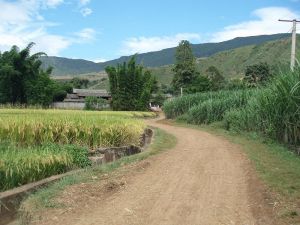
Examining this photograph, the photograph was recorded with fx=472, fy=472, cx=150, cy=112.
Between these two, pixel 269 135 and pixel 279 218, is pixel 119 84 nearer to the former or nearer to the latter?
pixel 269 135

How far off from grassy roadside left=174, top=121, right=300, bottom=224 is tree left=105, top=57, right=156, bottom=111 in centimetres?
3342

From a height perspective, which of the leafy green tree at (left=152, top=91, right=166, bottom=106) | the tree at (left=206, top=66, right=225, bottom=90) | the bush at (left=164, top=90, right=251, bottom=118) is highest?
the tree at (left=206, top=66, right=225, bottom=90)

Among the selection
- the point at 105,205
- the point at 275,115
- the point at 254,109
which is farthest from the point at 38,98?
the point at 105,205

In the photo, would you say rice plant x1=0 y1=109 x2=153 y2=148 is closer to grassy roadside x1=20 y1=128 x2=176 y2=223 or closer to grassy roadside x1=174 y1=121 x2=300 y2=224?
grassy roadside x1=20 y1=128 x2=176 y2=223

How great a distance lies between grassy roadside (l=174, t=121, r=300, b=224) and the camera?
7.33m

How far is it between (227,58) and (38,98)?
66011 mm

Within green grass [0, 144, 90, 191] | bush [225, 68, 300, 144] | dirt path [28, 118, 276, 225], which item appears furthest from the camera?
bush [225, 68, 300, 144]

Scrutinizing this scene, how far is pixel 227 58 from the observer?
106 m

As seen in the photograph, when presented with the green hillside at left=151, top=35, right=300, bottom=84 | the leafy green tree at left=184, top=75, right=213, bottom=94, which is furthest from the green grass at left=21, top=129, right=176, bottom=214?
the green hillside at left=151, top=35, right=300, bottom=84

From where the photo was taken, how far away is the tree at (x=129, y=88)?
5178 cm

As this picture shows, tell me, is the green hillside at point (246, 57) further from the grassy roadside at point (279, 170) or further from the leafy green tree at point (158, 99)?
the grassy roadside at point (279, 170)

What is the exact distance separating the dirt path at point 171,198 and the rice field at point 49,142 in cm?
121

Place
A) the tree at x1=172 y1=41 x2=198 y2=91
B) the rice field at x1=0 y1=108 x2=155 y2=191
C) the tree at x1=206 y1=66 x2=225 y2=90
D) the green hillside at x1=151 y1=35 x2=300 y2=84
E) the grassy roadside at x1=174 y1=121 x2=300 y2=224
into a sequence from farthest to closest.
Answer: the green hillside at x1=151 y1=35 x2=300 y2=84 → the tree at x1=172 y1=41 x2=198 y2=91 → the tree at x1=206 y1=66 x2=225 y2=90 → the rice field at x1=0 y1=108 x2=155 y2=191 → the grassy roadside at x1=174 y1=121 x2=300 y2=224

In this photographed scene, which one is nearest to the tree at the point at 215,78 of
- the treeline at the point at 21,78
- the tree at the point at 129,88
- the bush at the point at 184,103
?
the tree at the point at 129,88
